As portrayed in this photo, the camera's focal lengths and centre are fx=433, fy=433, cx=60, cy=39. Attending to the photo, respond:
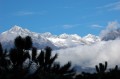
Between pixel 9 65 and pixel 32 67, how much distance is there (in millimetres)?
1940

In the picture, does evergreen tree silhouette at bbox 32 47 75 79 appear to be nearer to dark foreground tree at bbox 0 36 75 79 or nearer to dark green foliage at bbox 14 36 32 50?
dark foreground tree at bbox 0 36 75 79

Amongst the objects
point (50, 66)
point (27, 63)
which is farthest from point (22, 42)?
point (50, 66)

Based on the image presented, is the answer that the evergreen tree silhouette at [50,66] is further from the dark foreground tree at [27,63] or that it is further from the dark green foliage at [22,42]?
the dark green foliage at [22,42]

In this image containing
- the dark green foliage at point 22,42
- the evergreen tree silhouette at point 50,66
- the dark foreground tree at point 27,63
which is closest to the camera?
the dark foreground tree at point 27,63

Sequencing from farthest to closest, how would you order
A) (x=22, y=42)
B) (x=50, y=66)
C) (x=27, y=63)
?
(x=50, y=66) < (x=22, y=42) < (x=27, y=63)

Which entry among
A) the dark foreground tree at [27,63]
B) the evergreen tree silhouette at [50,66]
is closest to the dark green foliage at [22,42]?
the dark foreground tree at [27,63]

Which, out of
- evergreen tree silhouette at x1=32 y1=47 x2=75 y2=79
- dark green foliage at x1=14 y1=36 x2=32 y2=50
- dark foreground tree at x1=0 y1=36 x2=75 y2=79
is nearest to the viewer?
dark foreground tree at x1=0 y1=36 x2=75 y2=79

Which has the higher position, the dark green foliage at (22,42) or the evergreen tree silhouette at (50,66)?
the dark green foliage at (22,42)

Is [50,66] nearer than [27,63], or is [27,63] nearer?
[27,63]

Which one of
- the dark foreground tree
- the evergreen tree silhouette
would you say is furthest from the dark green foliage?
the evergreen tree silhouette

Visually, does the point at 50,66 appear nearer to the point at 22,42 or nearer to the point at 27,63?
the point at 27,63

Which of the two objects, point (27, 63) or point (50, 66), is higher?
point (27, 63)

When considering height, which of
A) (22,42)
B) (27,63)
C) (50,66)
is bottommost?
(50,66)

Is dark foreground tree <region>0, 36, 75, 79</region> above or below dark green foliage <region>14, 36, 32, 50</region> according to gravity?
below
